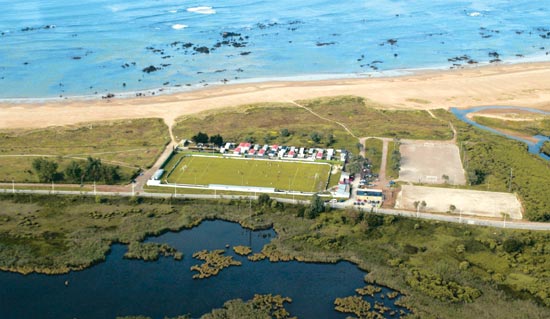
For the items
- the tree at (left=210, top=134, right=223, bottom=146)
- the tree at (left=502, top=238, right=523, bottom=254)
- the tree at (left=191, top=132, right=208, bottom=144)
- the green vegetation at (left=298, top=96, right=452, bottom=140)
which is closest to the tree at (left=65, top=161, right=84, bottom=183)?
the tree at (left=191, top=132, right=208, bottom=144)

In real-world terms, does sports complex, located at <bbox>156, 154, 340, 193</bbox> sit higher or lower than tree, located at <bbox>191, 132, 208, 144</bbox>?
lower

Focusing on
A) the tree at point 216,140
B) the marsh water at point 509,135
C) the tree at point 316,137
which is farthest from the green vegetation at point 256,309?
the marsh water at point 509,135

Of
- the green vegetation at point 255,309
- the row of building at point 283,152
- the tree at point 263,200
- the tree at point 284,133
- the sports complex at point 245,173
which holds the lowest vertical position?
the green vegetation at point 255,309

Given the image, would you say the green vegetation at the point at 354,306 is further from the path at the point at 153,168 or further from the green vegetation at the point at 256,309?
the path at the point at 153,168

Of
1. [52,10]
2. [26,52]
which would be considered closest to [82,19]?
[52,10]

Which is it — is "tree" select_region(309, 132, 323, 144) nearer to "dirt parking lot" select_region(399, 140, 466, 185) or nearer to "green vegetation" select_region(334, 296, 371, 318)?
"dirt parking lot" select_region(399, 140, 466, 185)

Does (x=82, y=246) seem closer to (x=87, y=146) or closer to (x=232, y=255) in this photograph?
(x=232, y=255)
